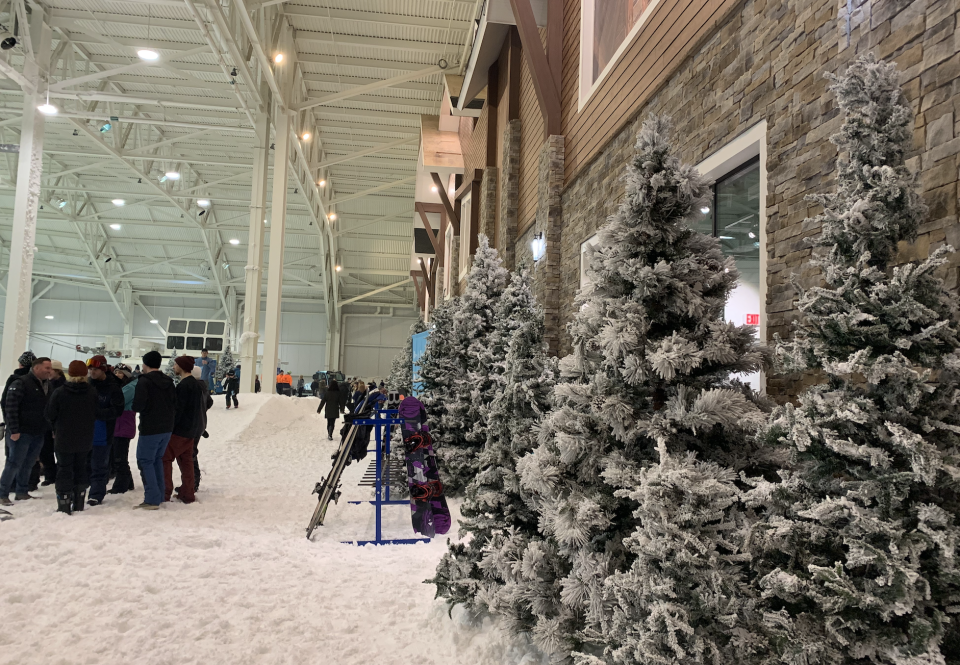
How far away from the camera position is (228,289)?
43.8 metres

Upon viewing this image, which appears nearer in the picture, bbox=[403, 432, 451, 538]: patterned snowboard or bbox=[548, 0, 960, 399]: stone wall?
bbox=[548, 0, 960, 399]: stone wall

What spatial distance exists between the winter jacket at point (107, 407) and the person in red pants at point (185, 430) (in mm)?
646

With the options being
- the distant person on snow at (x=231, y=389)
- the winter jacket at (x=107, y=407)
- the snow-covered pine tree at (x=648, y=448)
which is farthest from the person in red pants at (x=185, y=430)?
the distant person on snow at (x=231, y=389)

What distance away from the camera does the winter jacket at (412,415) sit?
22.2 feet

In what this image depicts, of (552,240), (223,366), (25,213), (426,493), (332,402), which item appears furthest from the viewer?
(223,366)

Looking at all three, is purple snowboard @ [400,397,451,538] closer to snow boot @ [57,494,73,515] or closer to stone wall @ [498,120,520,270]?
snow boot @ [57,494,73,515]

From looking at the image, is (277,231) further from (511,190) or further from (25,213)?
(511,190)

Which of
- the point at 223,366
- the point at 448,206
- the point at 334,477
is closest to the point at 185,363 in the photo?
the point at 334,477

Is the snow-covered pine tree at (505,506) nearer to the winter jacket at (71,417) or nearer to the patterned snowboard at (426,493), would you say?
the patterned snowboard at (426,493)

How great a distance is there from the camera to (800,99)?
3.82 m

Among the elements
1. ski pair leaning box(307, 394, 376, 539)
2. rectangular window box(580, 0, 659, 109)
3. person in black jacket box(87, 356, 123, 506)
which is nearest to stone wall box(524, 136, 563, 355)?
rectangular window box(580, 0, 659, 109)

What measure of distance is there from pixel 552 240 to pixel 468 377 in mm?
2407

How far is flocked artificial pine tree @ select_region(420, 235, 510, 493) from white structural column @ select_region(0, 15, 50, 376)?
1143 centimetres

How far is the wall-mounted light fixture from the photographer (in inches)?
370
